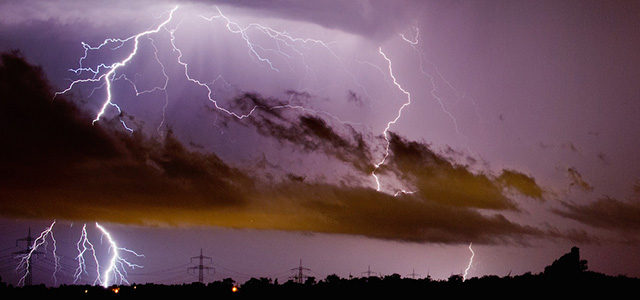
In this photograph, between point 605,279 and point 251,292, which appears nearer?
point 605,279

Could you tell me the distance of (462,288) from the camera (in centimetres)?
4766

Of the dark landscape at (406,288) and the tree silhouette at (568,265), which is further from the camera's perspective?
the tree silhouette at (568,265)

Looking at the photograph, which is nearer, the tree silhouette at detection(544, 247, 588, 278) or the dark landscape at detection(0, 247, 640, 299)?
the dark landscape at detection(0, 247, 640, 299)

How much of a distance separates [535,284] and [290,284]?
28964 mm

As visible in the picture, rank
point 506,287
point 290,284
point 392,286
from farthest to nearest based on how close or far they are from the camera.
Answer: point 290,284, point 392,286, point 506,287

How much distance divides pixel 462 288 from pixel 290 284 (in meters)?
23.7

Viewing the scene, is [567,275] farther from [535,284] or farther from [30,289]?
[30,289]

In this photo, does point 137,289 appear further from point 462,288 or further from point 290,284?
point 462,288

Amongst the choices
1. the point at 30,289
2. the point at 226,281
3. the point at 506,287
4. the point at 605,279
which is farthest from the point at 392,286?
the point at 30,289

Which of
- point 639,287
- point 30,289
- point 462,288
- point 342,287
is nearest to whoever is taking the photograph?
point 639,287

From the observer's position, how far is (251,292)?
6162cm

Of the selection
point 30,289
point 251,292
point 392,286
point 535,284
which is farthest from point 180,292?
point 535,284

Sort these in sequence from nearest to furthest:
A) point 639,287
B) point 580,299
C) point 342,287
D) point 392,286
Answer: point 580,299
point 639,287
point 392,286
point 342,287

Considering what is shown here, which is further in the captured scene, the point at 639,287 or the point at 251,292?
the point at 251,292
